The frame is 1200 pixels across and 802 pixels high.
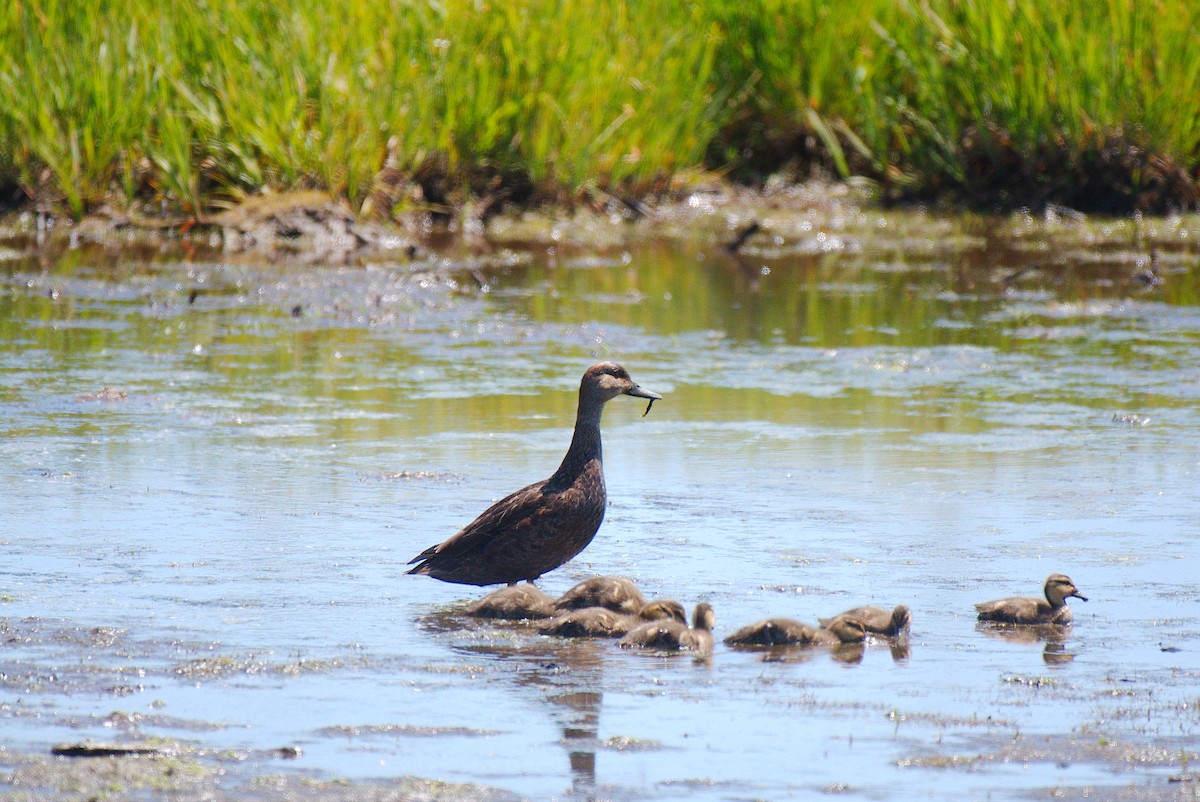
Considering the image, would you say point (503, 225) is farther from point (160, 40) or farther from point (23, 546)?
point (23, 546)

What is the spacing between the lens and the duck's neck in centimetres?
600

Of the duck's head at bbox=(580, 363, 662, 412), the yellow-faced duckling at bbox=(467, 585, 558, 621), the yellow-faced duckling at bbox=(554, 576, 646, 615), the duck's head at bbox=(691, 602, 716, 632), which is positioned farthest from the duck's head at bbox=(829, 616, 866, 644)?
the duck's head at bbox=(580, 363, 662, 412)

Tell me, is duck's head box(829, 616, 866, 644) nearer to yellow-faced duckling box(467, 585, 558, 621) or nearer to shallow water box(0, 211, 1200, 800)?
shallow water box(0, 211, 1200, 800)

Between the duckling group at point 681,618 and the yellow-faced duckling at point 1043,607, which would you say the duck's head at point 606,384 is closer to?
the duckling group at point 681,618

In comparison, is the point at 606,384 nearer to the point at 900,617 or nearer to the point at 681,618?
the point at 681,618

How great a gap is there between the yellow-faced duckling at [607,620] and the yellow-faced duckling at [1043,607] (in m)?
0.94

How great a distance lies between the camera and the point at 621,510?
6875 mm

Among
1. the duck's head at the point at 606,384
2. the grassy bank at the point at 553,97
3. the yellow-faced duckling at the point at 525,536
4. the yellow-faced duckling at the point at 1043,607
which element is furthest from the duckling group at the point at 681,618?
the grassy bank at the point at 553,97

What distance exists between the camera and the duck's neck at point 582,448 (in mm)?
6000

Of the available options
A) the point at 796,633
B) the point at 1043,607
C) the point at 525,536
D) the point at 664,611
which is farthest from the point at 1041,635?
the point at 525,536

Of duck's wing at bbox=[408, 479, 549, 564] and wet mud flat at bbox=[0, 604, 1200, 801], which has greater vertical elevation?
duck's wing at bbox=[408, 479, 549, 564]

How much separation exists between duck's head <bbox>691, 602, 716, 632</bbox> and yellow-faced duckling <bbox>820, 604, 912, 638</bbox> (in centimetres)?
34

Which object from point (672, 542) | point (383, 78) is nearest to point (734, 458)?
point (672, 542)

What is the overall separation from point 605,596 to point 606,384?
116cm
